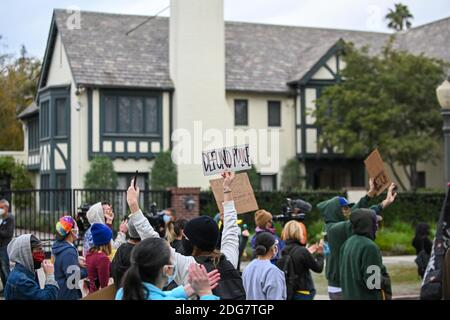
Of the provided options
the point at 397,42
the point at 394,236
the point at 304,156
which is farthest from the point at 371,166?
the point at 397,42

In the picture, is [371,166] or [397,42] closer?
[371,166]

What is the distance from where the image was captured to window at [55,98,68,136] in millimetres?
33344

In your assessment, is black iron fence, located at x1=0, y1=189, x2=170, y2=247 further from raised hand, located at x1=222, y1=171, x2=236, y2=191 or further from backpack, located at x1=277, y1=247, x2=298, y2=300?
raised hand, located at x1=222, y1=171, x2=236, y2=191

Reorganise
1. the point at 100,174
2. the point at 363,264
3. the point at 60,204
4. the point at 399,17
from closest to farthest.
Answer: the point at 363,264 < the point at 60,204 < the point at 100,174 < the point at 399,17

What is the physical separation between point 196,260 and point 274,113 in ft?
98.9

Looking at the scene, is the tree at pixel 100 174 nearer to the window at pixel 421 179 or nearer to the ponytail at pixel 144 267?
the window at pixel 421 179

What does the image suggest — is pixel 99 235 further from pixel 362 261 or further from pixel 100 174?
pixel 100 174

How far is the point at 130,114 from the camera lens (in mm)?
33125

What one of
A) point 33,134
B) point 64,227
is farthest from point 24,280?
point 33,134

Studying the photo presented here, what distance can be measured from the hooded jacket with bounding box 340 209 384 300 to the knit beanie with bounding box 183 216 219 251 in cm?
229

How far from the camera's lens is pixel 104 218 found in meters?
9.05
